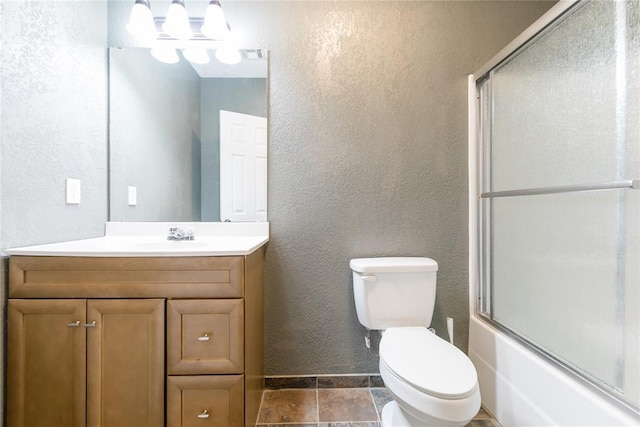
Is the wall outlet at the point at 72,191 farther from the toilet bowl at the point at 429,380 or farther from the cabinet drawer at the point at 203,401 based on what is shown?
the toilet bowl at the point at 429,380

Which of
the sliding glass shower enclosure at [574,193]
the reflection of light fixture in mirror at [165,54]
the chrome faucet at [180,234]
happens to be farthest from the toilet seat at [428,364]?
the reflection of light fixture in mirror at [165,54]

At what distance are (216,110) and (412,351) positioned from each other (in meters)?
1.48

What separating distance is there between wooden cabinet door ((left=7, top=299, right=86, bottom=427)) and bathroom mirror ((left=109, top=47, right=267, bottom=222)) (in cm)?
62

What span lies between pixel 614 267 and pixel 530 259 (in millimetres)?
302

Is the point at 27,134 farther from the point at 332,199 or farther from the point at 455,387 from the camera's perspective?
the point at 455,387

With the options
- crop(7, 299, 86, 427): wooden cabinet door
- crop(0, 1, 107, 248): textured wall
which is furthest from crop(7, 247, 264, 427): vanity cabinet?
crop(0, 1, 107, 248): textured wall

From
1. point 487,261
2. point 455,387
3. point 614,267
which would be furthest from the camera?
point 487,261

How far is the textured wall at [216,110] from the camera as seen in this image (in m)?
1.54

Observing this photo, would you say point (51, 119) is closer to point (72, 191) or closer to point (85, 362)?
point (72, 191)

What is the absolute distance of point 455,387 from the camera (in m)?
0.91

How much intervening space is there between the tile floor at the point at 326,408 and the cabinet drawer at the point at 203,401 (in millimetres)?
373

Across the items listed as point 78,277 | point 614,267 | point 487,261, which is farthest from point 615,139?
point 78,277

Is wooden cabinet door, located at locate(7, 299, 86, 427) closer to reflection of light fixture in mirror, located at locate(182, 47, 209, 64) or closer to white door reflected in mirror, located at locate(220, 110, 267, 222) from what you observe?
white door reflected in mirror, located at locate(220, 110, 267, 222)

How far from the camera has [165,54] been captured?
5.06 ft
